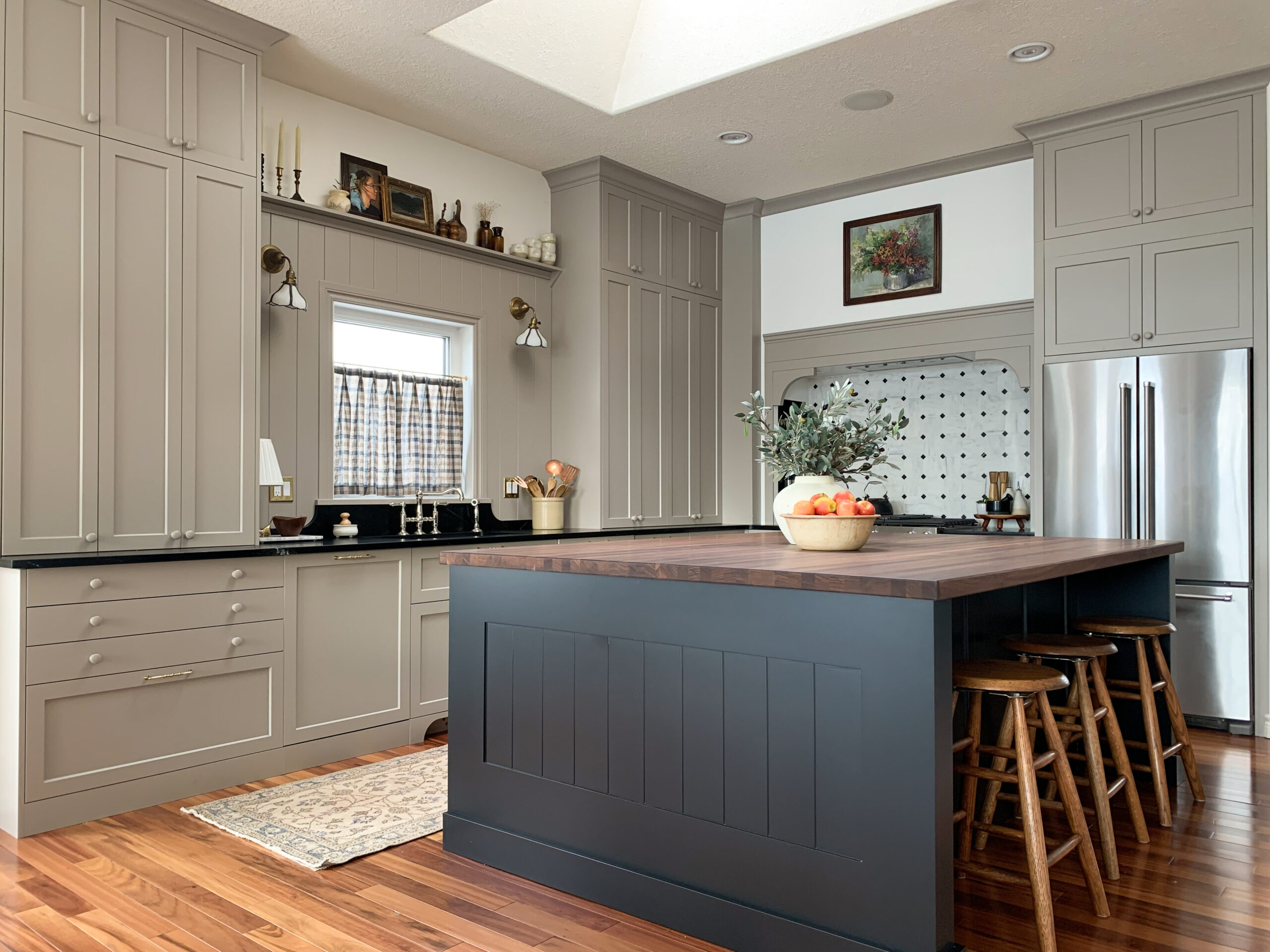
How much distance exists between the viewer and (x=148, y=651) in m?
3.37

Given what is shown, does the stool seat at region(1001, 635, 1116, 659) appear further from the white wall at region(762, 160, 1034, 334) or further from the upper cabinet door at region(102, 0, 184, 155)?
the upper cabinet door at region(102, 0, 184, 155)

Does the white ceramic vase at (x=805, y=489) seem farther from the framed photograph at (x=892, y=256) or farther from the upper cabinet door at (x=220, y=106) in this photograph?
the framed photograph at (x=892, y=256)

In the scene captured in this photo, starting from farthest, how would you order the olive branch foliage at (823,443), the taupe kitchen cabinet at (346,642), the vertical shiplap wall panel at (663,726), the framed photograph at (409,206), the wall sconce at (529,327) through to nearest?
the wall sconce at (529,327) < the framed photograph at (409,206) < the taupe kitchen cabinet at (346,642) < the olive branch foliage at (823,443) < the vertical shiplap wall panel at (663,726)

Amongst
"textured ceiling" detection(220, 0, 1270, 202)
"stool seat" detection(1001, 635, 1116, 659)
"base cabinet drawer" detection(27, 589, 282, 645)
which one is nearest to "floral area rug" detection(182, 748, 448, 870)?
"base cabinet drawer" detection(27, 589, 282, 645)

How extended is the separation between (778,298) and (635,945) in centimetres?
479

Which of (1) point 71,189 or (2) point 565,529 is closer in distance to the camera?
(1) point 71,189

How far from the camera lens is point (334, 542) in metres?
4.07

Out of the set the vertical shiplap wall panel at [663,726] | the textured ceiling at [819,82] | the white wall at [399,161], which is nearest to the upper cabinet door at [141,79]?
the textured ceiling at [819,82]

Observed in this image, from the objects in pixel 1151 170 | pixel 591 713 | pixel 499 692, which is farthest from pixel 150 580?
pixel 1151 170

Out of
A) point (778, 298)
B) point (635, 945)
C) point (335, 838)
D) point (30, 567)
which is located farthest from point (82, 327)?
point (778, 298)

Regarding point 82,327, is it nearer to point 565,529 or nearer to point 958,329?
point 565,529

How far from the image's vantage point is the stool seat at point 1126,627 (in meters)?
3.35

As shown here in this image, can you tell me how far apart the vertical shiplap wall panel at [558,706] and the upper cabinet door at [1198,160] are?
12.3ft

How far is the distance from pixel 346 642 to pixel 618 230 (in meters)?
2.95
